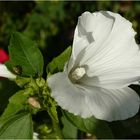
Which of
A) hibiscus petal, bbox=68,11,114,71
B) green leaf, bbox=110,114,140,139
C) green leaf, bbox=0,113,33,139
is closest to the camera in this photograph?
hibiscus petal, bbox=68,11,114,71

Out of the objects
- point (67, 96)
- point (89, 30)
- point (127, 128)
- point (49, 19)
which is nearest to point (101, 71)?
point (89, 30)

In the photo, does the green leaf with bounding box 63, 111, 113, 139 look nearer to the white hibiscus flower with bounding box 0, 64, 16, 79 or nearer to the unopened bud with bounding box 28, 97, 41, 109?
the unopened bud with bounding box 28, 97, 41, 109

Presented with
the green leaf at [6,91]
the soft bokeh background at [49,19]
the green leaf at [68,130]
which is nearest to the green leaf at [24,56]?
the green leaf at [6,91]

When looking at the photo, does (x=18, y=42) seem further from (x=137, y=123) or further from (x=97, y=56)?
(x=137, y=123)

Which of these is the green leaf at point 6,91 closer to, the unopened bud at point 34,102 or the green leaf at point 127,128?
the unopened bud at point 34,102

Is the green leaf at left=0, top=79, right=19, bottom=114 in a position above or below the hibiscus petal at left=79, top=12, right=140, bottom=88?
below

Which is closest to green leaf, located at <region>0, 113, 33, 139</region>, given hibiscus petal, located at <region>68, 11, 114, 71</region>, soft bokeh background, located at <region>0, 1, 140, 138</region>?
hibiscus petal, located at <region>68, 11, 114, 71</region>
